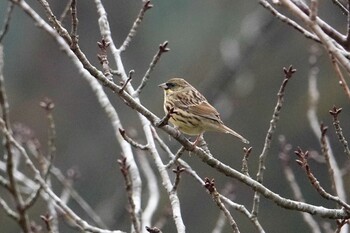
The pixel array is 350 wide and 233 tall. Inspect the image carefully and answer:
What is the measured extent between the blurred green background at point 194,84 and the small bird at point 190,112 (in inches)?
298

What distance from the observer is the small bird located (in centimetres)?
514

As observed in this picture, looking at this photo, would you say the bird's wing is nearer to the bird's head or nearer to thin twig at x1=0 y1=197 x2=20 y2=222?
the bird's head

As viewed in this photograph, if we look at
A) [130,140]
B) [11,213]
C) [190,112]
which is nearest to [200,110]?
[190,112]

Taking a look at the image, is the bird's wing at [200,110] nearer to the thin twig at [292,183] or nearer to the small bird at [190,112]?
the small bird at [190,112]

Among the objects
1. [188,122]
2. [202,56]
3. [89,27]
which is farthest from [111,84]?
[89,27]

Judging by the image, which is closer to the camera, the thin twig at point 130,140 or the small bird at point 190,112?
the thin twig at point 130,140

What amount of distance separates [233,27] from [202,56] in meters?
1.01

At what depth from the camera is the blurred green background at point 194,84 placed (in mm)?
A: 16062

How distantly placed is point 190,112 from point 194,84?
11.6 metres

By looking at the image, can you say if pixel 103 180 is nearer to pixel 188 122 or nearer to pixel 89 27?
pixel 89 27

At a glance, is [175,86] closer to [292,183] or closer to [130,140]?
[292,183]

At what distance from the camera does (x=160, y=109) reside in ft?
54.1

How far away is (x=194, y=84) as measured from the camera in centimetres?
1689

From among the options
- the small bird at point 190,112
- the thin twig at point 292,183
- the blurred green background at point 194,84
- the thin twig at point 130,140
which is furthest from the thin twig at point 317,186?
the blurred green background at point 194,84
